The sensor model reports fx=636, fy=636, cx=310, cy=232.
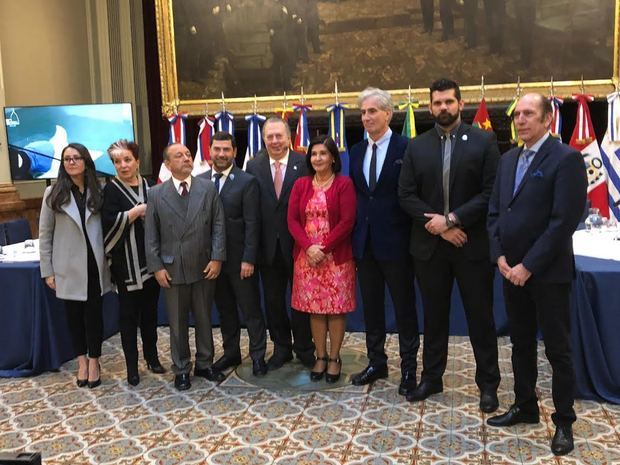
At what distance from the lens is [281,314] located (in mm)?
4168

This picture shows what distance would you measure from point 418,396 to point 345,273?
31.8 inches

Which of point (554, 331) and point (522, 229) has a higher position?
point (522, 229)

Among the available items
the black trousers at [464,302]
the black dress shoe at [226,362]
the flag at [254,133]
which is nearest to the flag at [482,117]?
the flag at [254,133]

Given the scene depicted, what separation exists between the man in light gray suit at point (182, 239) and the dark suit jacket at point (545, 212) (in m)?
1.71

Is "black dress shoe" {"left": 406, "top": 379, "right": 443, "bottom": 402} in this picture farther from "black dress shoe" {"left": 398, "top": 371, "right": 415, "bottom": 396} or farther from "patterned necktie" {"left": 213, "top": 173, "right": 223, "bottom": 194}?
"patterned necktie" {"left": 213, "top": 173, "right": 223, "bottom": 194}

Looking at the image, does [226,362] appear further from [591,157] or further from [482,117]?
[591,157]

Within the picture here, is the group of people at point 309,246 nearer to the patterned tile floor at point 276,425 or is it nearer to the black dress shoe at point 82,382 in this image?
the black dress shoe at point 82,382

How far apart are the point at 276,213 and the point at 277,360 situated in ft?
3.26

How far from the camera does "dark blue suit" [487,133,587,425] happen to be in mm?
2719

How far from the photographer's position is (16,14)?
24.3ft

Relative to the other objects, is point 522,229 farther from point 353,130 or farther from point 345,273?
point 353,130

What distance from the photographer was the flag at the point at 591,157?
22.4 ft

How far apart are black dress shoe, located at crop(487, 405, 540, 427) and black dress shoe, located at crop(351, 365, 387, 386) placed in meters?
0.87

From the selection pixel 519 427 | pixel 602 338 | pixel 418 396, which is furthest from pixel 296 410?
pixel 602 338
